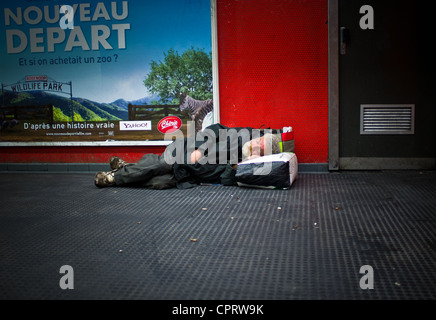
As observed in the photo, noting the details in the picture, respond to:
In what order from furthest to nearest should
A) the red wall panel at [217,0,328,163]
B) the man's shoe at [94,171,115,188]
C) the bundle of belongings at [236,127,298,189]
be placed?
the red wall panel at [217,0,328,163]
the man's shoe at [94,171,115,188]
the bundle of belongings at [236,127,298,189]

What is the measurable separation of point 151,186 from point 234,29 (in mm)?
2494

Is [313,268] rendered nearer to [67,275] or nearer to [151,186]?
[67,275]

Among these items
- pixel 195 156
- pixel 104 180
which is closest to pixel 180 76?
pixel 195 156

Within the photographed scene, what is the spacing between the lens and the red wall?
19.5 ft

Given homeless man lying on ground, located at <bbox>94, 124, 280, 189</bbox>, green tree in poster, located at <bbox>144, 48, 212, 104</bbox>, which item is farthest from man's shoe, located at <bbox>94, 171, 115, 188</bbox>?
green tree in poster, located at <bbox>144, 48, 212, 104</bbox>

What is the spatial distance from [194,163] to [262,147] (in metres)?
0.86

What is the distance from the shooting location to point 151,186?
530cm

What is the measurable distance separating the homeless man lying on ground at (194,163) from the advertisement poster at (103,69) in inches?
34.7

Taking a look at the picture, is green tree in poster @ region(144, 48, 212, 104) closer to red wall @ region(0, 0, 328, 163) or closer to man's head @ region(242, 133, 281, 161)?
red wall @ region(0, 0, 328, 163)

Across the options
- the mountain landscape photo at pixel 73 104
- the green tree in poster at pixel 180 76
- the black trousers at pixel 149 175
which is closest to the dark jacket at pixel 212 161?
the black trousers at pixel 149 175

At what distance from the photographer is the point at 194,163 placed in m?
5.41

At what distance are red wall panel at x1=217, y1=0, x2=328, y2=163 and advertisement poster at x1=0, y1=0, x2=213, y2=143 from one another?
30 centimetres

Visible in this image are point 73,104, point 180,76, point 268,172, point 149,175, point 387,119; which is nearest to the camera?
point 268,172

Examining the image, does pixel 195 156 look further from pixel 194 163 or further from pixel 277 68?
pixel 277 68
